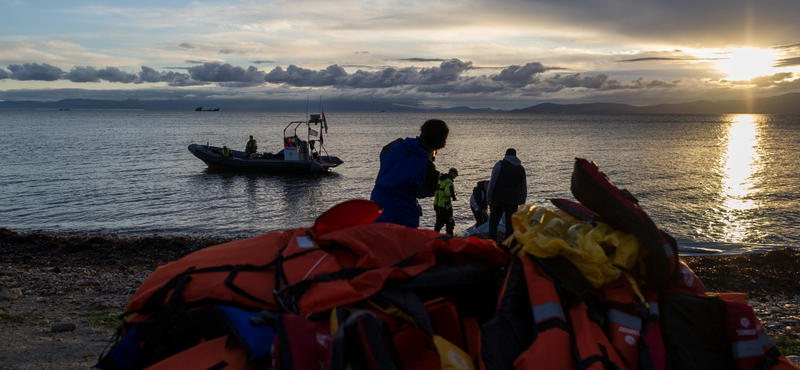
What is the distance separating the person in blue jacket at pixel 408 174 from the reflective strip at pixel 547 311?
1994 mm

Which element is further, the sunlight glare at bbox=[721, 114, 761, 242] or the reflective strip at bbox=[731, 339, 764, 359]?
the sunlight glare at bbox=[721, 114, 761, 242]

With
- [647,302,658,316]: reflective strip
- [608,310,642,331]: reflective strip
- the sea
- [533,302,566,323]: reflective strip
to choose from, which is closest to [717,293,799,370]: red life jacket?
[647,302,658,316]: reflective strip

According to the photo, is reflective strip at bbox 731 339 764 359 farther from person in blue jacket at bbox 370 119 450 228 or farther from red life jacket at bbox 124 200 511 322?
person in blue jacket at bbox 370 119 450 228

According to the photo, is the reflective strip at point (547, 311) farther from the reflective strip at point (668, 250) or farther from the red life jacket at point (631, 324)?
the reflective strip at point (668, 250)

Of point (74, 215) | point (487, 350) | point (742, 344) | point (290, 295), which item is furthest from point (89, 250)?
point (742, 344)

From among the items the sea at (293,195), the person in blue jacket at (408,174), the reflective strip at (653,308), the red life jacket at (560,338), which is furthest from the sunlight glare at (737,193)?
the red life jacket at (560,338)

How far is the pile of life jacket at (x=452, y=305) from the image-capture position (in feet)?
6.81

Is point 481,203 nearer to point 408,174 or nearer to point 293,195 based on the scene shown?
point 408,174

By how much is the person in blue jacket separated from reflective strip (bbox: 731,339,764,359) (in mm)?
2364

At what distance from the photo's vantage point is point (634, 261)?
2.42m

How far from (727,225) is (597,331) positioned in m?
15.5

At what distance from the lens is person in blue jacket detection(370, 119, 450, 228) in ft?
13.1

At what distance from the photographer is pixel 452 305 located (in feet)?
7.55

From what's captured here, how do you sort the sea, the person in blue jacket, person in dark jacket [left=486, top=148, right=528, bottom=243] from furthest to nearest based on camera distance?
the sea < person in dark jacket [left=486, top=148, right=528, bottom=243] < the person in blue jacket
